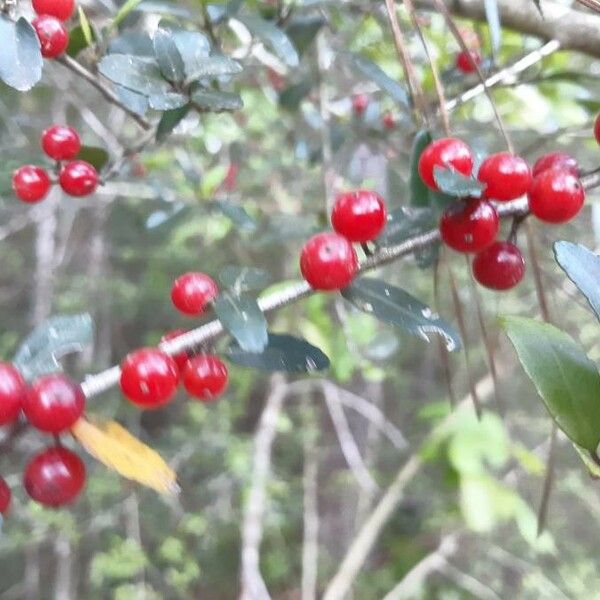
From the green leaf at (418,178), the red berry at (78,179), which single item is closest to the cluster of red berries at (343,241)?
the green leaf at (418,178)

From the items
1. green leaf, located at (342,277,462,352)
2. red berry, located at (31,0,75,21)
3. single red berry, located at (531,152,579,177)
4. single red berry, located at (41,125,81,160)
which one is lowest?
single red berry, located at (41,125,81,160)

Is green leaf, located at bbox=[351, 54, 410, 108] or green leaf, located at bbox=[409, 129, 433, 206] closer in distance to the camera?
green leaf, located at bbox=[409, 129, 433, 206]

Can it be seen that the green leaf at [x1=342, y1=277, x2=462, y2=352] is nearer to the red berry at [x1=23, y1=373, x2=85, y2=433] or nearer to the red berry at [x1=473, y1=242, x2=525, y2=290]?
the red berry at [x1=473, y1=242, x2=525, y2=290]

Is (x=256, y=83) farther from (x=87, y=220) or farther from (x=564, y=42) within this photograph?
(x=87, y=220)

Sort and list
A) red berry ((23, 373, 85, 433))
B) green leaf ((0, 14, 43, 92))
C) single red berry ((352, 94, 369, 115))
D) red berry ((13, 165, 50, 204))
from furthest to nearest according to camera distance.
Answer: single red berry ((352, 94, 369, 115)), red berry ((13, 165, 50, 204)), green leaf ((0, 14, 43, 92)), red berry ((23, 373, 85, 433))

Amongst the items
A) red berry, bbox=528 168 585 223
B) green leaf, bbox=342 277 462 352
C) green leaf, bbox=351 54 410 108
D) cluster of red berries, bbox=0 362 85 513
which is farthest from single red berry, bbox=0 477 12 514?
green leaf, bbox=351 54 410 108

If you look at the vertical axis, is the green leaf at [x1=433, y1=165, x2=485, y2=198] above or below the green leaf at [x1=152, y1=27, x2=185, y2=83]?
above
